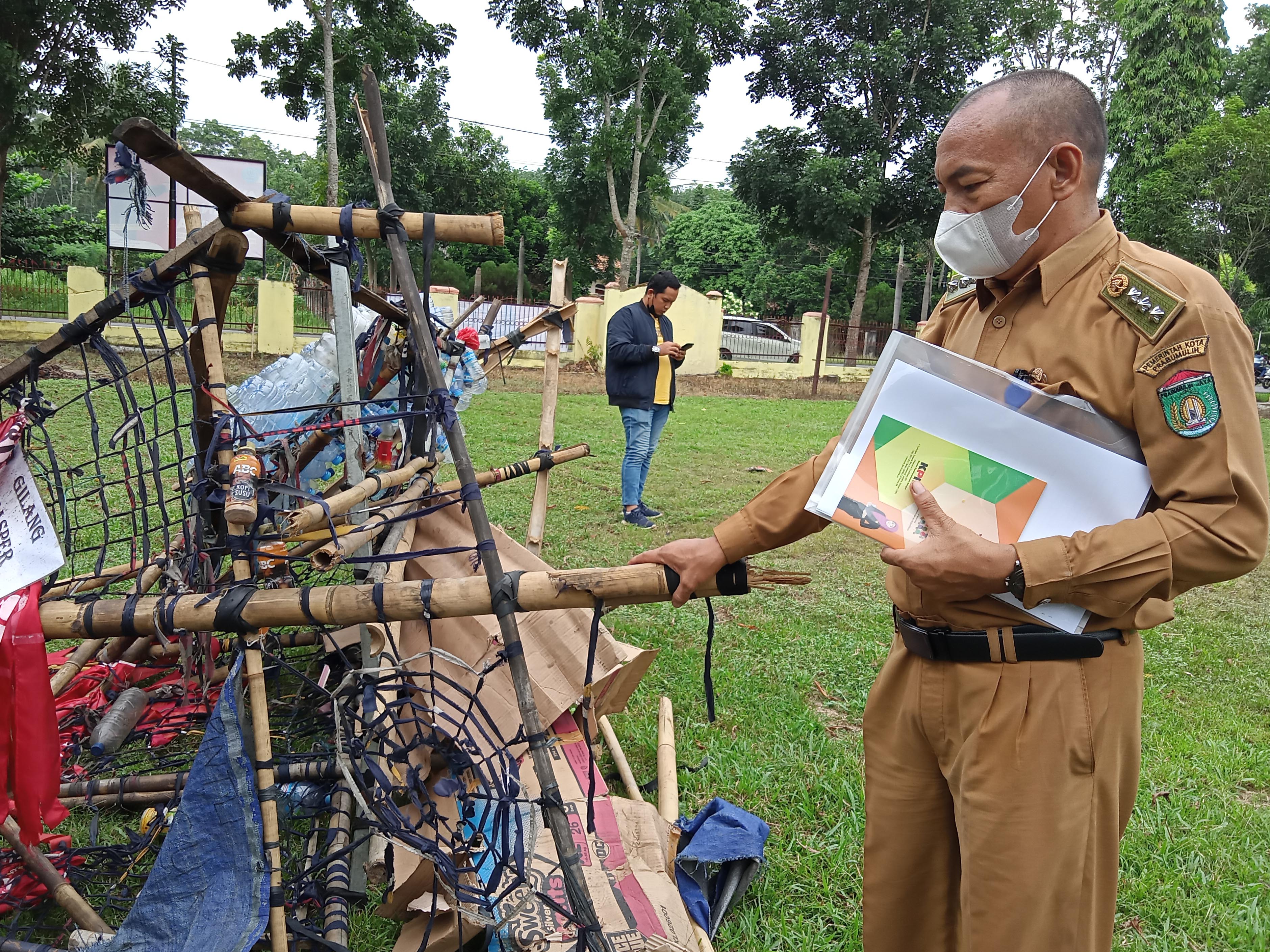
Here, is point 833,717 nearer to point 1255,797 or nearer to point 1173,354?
point 1255,797

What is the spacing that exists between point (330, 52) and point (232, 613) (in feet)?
52.9

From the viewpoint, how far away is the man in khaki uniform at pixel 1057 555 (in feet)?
4.16

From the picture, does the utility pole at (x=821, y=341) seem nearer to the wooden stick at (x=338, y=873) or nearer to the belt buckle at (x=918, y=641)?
the wooden stick at (x=338, y=873)

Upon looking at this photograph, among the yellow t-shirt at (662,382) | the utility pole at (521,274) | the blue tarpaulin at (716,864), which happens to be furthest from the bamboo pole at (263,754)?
the utility pole at (521,274)

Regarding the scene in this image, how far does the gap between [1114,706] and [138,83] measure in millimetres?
14359

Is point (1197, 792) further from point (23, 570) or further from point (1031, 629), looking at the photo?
point (23, 570)

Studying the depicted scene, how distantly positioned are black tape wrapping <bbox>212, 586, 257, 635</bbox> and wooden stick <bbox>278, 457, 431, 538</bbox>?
184 mm

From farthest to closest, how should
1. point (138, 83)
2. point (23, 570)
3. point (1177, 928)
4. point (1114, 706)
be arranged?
point (138, 83), point (1177, 928), point (23, 570), point (1114, 706)

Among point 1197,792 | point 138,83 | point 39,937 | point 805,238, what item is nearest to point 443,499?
point 39,937

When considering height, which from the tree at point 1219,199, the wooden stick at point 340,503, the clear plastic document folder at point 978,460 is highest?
the tree at point 1219,199

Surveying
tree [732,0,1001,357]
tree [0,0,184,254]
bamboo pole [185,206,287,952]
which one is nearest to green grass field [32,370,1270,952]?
bamboo pole [185,206,287,952]

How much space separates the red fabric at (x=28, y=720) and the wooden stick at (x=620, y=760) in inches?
59.0

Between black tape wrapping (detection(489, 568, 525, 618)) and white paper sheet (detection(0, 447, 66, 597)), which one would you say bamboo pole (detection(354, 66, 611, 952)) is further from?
white paper sheet (detection(0, 447, 66, 597))

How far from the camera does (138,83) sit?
39.4ft
